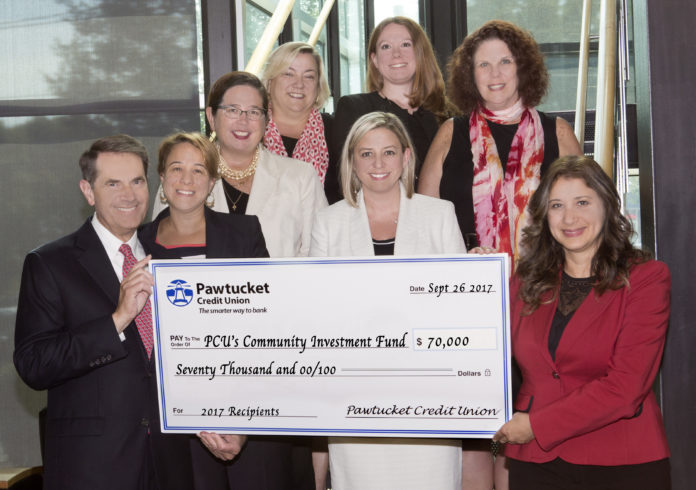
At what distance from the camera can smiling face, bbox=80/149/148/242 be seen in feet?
8.03

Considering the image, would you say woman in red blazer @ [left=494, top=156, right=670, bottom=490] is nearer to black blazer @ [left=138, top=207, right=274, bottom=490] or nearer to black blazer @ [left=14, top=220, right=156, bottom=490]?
black blazer @ [left=138, top=207, right=274, bottom=490]

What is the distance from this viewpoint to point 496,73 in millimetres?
3248

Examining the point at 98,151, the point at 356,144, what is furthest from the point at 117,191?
the point at 356,144

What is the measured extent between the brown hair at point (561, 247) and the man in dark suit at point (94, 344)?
1253 millimetres

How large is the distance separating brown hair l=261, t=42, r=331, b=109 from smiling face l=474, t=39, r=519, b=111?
30.5 inches

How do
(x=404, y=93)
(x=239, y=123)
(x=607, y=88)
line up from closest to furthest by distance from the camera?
(x=239, y=123), (x=607, y=88), (x=404, y=93)

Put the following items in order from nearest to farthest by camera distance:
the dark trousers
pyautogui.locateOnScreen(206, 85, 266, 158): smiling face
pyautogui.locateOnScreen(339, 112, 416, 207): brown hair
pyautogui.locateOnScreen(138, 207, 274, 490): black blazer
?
the dark trousers → pyautogui.locateOnScreen(138, 207, 274, 490): black blazer → pyautogui.locateOnScreen(339, 112, 416, 207): brown hair → pyautogui.locateOnScreen(206, 85, 266, 158): smiling face

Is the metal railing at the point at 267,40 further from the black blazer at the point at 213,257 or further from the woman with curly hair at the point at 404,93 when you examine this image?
the black blazer at the point at 213,257

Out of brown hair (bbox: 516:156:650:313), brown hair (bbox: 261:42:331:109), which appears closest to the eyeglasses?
brown hair (bbox: 261:42:331:109)

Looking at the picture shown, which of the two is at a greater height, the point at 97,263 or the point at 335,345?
the point at 97,263

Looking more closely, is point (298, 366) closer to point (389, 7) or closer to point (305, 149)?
point (305, 149)

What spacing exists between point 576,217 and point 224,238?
3.94 ft

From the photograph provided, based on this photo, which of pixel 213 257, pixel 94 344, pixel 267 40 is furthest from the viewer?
pixel 267 40

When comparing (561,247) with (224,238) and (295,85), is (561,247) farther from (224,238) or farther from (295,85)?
(295,85)
